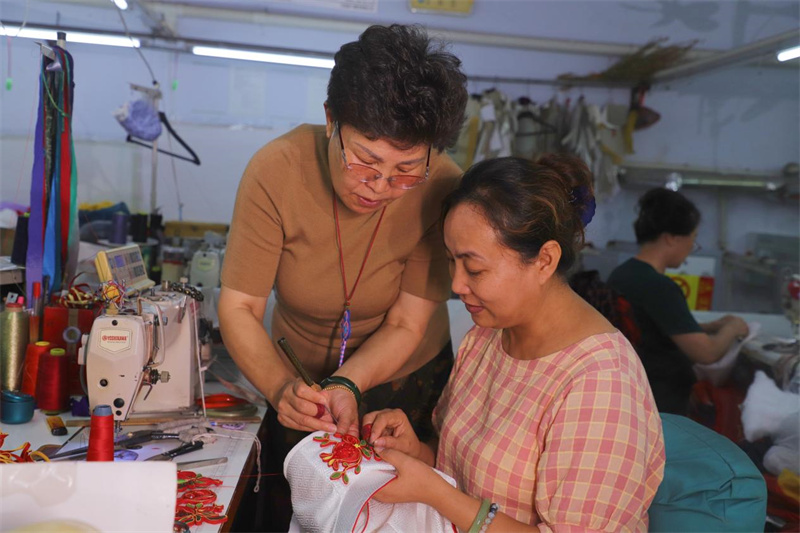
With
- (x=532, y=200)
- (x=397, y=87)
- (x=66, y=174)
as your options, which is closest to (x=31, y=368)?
(x=66, y=174)

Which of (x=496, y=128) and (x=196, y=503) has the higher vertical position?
(x=496, y=128)

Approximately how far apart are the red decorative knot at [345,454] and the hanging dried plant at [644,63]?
4.91 meters

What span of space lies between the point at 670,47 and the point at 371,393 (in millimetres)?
4570

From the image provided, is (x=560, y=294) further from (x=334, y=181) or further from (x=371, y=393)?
(x=371, y=393)

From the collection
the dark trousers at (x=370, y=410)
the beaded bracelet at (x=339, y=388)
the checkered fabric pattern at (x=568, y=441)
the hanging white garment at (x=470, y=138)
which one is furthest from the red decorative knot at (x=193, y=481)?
the hanging white garment at (x=470, y=138)

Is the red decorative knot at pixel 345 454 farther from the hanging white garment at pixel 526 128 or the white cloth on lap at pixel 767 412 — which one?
the hanging white garment at pixel 526 128

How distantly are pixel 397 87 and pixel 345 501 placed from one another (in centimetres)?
82

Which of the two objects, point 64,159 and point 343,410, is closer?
point 343,410

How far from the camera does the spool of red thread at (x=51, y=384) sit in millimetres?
1952

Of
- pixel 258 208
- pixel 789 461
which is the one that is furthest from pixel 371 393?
pixel 789 461

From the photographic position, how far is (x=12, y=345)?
78.7 inches

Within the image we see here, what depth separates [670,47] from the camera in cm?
554

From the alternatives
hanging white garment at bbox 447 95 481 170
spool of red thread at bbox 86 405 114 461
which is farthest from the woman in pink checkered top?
hanging white garment at bbox 447 95 481 170

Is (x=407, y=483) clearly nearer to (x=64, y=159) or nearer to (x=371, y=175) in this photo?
(x=371, y=175)
